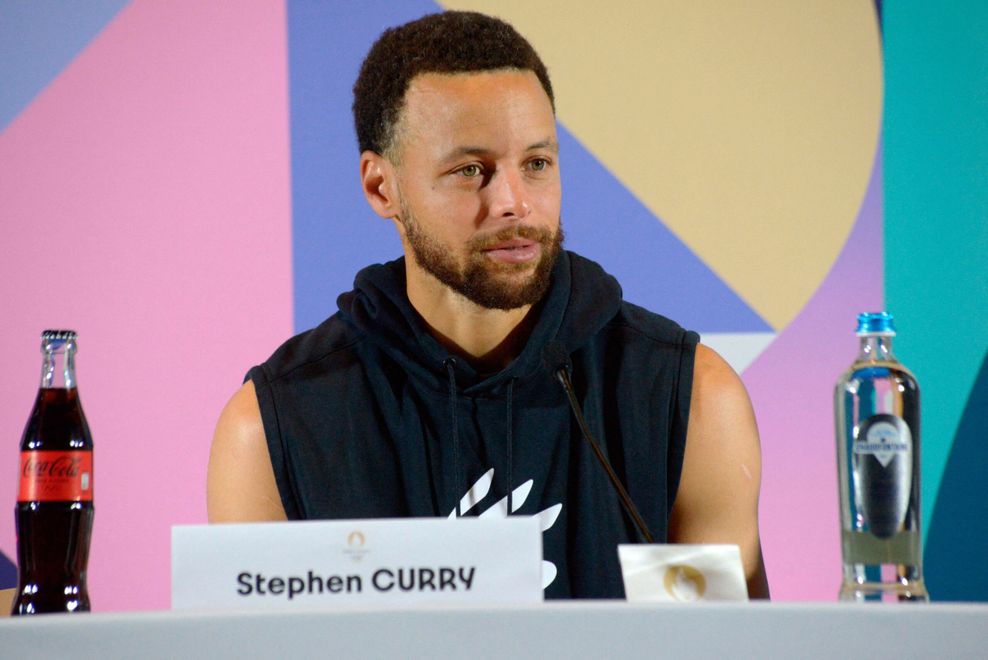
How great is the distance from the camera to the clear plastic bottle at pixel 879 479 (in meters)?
0.81

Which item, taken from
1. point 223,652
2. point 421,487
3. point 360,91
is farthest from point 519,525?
point 360,91

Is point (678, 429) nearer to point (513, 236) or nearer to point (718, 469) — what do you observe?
point (718, 469)

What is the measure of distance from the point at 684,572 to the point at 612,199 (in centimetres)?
163

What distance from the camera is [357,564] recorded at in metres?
0.68

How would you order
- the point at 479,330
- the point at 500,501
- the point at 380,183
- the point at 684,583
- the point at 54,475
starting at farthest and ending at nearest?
the point at 380,183
the point at 479,330
the point at 500,501
the point at 54,475
the point at 684,583

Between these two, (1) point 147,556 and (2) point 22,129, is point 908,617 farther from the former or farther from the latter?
(2) point 22,129

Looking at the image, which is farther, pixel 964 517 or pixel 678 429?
pixel 964 517

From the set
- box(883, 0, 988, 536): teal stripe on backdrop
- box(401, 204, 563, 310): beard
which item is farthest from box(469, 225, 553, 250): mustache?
box(883, 0, 988, 536): teal stripe on backdrop

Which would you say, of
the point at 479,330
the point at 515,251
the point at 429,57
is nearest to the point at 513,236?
the point at 515,251

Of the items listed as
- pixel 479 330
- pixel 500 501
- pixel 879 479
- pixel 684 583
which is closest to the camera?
pixel 684 583

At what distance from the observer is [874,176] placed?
2289 mm

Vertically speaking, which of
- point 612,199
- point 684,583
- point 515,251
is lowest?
point 684,583

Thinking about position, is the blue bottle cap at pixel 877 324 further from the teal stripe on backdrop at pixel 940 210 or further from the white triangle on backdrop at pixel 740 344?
the teal stripe on backdrop at pixel 940 210

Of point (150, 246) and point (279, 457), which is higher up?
point (150, 246)
